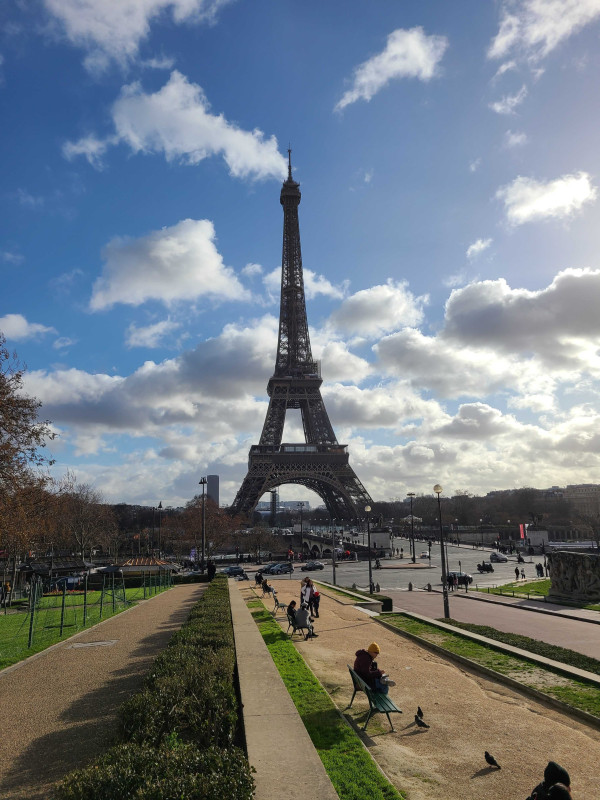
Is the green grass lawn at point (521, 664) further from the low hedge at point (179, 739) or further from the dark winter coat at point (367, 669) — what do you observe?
the low hedge at point (179, 739)

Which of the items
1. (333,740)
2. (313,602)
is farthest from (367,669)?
(313,602)

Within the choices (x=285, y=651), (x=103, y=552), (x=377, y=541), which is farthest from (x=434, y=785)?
(x=103, y=552)

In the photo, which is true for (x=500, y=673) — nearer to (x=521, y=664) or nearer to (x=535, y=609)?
(x=521, y=664)

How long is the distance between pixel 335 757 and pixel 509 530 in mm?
130745

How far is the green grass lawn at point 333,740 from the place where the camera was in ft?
22.5

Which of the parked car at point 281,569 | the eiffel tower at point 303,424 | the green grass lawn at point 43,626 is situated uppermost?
the eiffel tower at point 303,424

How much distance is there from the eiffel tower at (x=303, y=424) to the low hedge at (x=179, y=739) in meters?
80.3

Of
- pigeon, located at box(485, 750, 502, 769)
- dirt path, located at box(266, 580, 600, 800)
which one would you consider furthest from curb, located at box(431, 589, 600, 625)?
pigeon, located at box(485, 750, 502, 769)

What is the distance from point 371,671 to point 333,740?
1563 millimetres

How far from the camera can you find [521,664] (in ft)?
46.1

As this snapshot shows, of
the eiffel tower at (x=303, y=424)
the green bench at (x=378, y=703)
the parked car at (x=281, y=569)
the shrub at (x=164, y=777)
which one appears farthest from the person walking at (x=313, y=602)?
the eiffel tower at (x=303, y=424)

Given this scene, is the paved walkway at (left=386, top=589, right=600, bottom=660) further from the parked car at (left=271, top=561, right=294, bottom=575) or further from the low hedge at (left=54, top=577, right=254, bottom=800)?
the parked car at (left=271, top=561, right=294, bottom=575)

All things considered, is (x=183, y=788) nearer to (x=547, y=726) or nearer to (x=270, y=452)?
(x=547, y=726)

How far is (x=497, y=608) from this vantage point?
95.1 feet
